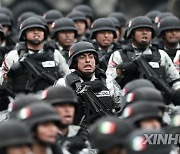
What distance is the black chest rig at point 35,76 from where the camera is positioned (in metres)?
16.7

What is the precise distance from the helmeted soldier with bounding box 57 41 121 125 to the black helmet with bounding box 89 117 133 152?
14.5 feet

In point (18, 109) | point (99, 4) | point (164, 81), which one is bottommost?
point (99, 4)

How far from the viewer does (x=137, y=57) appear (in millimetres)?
16312

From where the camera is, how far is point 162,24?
60.3 feet

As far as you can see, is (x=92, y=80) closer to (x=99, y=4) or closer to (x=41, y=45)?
(x=41, y=45)

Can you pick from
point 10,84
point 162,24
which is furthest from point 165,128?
point 162,24

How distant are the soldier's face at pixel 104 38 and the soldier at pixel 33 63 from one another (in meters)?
1.20

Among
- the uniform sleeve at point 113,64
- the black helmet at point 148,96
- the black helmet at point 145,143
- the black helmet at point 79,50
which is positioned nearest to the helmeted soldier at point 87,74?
the black helmet at point 79,50

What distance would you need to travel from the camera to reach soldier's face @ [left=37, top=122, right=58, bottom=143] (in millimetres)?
10859

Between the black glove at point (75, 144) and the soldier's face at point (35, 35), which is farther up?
the soldier's face at point (35, 35)

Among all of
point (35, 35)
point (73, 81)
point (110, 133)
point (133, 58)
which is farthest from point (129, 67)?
point (110, 133)

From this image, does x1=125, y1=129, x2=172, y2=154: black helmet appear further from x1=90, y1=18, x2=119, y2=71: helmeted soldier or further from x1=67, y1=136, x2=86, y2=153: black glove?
x1=90, y1=18, x2=119, y2=71: helmeted soldier

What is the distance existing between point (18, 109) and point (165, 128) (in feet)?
5.49

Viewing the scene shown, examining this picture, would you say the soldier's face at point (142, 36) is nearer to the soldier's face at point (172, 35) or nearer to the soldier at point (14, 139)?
the soldier's face at point (172, 35)
